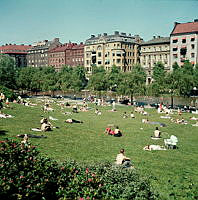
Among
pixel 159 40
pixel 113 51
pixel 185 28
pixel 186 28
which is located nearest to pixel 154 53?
pixel 159 40

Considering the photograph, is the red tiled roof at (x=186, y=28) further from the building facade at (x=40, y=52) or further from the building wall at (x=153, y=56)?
the building facade at (x=40, y=52)

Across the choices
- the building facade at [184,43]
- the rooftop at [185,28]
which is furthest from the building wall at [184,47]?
the rooftop at [185,28]

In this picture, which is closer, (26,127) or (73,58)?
(26,127)

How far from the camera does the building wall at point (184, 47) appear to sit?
9625cm

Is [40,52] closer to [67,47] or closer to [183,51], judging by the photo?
[67,47]

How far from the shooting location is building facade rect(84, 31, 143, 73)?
11888 centimetres

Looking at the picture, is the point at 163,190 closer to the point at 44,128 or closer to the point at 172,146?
the point at 172,146

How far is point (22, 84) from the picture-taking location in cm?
8588

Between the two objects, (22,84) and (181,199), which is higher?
(22,84)

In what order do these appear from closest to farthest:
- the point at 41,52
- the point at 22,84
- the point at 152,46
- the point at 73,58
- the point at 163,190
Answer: the point at 163,190 < the point at 22,84 < the point at 152,46 < the point at 73,58 < the point at 41,52

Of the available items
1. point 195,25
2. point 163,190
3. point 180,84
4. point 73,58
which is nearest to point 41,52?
point 73,58

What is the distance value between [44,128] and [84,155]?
832cm

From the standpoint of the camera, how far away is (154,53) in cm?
11250

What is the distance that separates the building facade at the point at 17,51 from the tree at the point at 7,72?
336 feet
